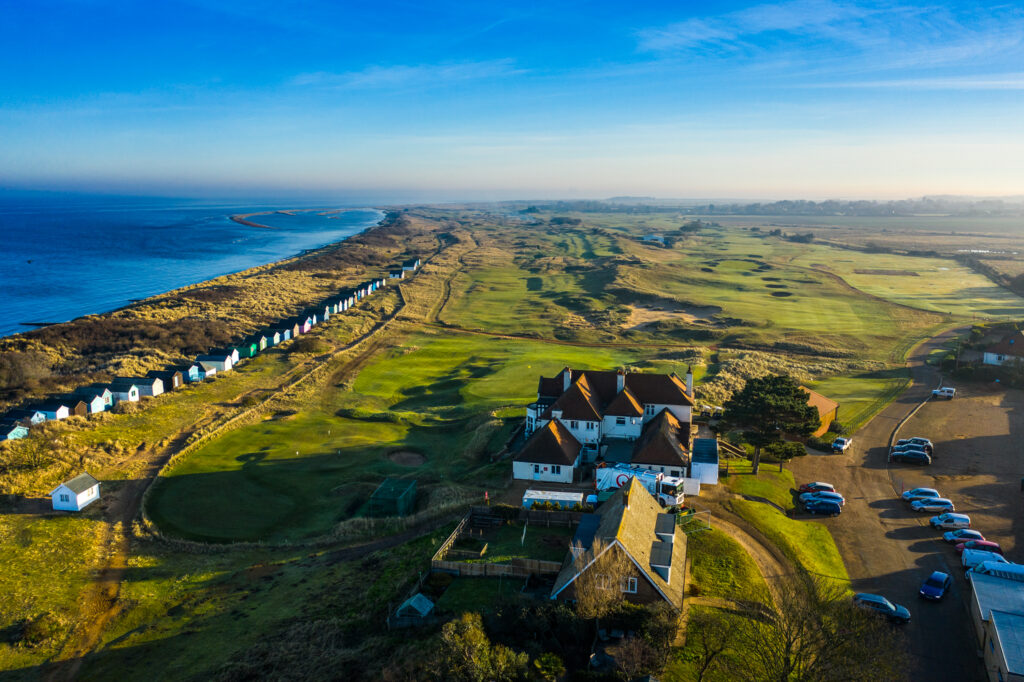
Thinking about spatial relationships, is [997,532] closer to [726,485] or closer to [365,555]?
[726,485]

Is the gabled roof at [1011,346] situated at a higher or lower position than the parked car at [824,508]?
higher

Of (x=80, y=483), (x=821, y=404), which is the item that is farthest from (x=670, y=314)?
(x=80, y=483)

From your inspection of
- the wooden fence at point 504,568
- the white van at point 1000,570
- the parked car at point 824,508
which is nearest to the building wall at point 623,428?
the parked car at point 824,508

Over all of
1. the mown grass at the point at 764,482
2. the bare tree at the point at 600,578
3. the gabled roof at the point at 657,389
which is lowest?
the mown grass at the point at 764,482

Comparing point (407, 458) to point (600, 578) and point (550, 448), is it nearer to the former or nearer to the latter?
point (550, 448)

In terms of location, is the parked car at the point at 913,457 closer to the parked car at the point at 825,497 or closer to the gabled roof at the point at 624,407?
the parked car at the point at 825,497

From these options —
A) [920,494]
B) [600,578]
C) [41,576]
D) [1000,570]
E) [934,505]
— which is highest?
[600,578]
